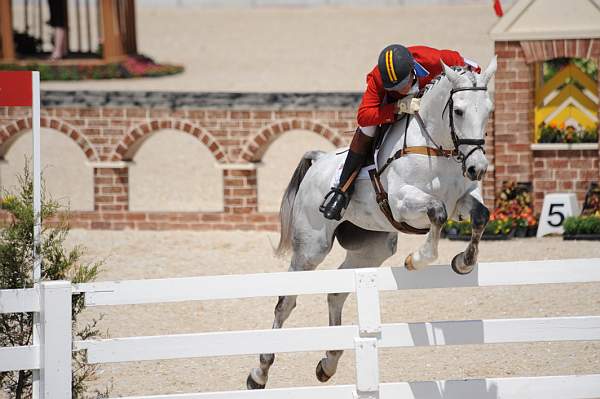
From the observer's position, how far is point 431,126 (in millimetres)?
7738

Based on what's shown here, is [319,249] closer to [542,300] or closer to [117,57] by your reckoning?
[542,300]

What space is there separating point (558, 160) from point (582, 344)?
22.6ft

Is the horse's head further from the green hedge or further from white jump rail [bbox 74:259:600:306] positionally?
the green hedge

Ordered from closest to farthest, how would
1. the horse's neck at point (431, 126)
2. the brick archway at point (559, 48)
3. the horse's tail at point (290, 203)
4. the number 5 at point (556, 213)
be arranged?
the horse's neck at point (431, 126), the horse's tail at point (290, 203), the number 5 at point (556, 213), the brick archway at point (559, 48)

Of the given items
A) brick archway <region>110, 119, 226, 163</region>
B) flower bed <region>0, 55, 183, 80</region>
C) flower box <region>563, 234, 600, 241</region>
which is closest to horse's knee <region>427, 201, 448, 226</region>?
flower box <region>563, 234, 600, 241</region>

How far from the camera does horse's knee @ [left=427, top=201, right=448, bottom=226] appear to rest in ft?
24.1

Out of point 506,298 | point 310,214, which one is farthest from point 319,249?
point 506,298

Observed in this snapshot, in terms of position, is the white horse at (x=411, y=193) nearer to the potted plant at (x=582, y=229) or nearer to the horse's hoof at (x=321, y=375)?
the horse's hoof at (x=321, y=375)

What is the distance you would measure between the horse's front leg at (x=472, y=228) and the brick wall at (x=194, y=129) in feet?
30.9

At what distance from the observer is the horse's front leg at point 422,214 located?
7.13m

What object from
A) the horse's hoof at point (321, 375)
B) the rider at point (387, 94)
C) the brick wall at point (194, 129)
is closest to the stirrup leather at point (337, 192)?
the rider at point (387, 94)

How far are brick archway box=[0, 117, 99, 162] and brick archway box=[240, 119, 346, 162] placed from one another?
2556mm

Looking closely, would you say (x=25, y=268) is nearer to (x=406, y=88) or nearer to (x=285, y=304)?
(x=285, y=304)

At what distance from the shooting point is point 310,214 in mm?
8766
